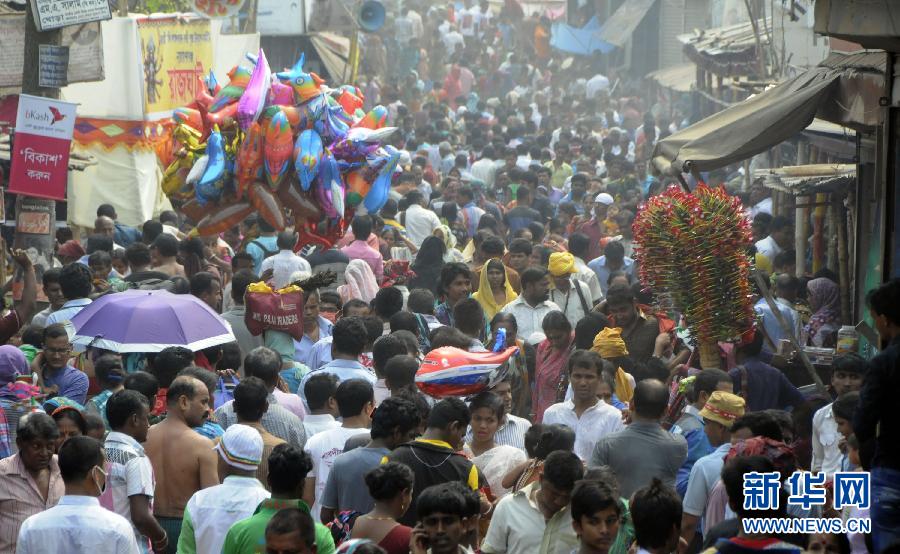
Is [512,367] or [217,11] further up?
[217,11]

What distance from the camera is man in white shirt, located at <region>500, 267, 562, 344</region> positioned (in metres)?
10.0

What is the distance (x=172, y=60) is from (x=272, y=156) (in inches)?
284

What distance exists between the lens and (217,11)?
16734mm

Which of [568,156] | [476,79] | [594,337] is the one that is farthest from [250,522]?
[476,79]

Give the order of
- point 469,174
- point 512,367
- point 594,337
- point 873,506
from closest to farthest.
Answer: point 873,506 → point 512,367 → point 594,337 → point 469,174

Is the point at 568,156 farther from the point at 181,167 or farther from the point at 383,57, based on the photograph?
the point at 383,57

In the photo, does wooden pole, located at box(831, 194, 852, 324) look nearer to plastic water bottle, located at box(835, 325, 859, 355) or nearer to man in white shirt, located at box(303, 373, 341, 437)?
plastic water bottle, located at box(835, 325, 859, 355)

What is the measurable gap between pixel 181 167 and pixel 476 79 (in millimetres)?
23036

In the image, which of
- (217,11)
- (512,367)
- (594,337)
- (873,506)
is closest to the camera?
(873,506)

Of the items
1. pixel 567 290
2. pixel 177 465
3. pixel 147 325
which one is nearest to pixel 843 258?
pixel 567 290

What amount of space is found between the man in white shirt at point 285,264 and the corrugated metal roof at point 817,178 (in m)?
3.98

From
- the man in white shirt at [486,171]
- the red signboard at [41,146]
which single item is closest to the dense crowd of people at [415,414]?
the red signboard at [41,146]

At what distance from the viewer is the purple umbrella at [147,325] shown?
27.3 ft

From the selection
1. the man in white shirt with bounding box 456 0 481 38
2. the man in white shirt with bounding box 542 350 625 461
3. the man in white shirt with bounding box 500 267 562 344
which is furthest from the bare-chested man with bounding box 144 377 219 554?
the man in white shirt with bounding box 456 0 481 38
